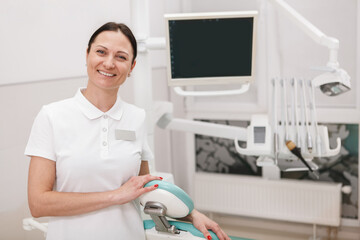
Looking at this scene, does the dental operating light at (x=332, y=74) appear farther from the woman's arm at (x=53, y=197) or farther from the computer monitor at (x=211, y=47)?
the woman's arm at (x=53, y=197)

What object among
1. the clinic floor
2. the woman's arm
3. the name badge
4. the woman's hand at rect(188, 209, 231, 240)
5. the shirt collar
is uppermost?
the shirt collar

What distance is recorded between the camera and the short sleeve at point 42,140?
55.2 inches

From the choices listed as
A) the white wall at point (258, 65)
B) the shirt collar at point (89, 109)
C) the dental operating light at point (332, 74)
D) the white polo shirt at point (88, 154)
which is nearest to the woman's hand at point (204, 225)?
the white polo shirt at point (88, 154)

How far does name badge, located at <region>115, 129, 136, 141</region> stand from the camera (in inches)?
60.0

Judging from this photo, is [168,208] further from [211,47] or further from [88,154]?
[211,47]

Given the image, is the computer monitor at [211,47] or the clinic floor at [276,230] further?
the clinic floor at [276,230]

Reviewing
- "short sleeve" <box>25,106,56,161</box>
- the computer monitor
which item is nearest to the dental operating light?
the computer monitor

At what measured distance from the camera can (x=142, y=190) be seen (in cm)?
149

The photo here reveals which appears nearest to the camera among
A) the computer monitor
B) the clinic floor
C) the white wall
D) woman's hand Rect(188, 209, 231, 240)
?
woman's hand Rect(188, 209, 231, 240)

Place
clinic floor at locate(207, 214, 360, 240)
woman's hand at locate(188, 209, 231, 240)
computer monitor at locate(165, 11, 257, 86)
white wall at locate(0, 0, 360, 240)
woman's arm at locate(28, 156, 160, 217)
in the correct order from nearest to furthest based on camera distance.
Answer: woman's arm at locate(28, 156, 160, 217), woman's hand at locate(188, 209, 231, 240), computer monitor at locate(165, 11, 257, 86), white wall at locate(0, 0, 360, 240), clinic floor at locate(207, 214, 360, 240)

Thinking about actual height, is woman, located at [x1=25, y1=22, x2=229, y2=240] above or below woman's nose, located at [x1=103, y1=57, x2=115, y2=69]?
below

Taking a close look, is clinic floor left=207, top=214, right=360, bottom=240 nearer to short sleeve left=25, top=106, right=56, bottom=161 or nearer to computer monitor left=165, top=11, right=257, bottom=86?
computer monitor left=165, top=11, right=257, bottom=86

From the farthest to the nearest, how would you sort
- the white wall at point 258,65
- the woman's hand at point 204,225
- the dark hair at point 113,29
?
the white wall at point 258,65 → the woman's hand at point 204,225 → the dark hair at point 113,29

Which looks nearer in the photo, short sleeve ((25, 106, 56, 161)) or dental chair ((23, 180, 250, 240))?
short sleeve ((25, 106, 56, 161))
